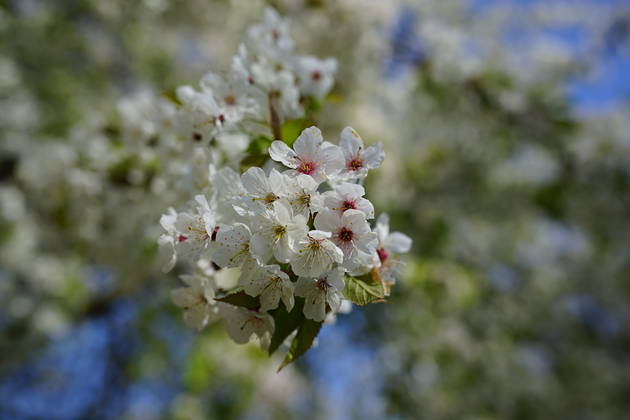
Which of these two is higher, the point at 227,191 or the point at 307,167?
the point at 307,167

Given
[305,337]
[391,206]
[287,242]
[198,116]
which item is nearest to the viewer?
[287,242]

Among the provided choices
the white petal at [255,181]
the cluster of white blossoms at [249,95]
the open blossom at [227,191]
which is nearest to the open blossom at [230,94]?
the cluster of white blossoms at [249,95]

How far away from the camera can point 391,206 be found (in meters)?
4.25

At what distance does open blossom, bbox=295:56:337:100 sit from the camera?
5.04 ft

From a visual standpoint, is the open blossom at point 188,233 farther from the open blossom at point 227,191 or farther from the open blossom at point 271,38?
the open blossom at point 271,38

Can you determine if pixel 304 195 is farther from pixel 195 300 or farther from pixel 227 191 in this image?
pixel 195 300

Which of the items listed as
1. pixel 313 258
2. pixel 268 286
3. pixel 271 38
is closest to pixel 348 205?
pixel 313 258

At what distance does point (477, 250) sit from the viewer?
689 cm

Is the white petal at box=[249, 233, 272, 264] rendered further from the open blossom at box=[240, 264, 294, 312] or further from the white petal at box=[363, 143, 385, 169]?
the white petal at box=[363, 143, 385, 169]

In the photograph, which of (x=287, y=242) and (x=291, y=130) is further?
(x=291, y=130)

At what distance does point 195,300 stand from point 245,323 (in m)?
0.15

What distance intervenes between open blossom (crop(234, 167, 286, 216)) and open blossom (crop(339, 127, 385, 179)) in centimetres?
15

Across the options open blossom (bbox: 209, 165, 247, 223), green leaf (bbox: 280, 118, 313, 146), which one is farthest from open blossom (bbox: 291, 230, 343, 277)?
green leaf (bbox: 280, 118, 313, 146)

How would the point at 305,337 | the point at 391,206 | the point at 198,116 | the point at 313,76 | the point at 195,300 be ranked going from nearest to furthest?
the point at 305,337 → the point at 195,300 → the point at 198,116 → the point at 313,76 → the point at 391,206
